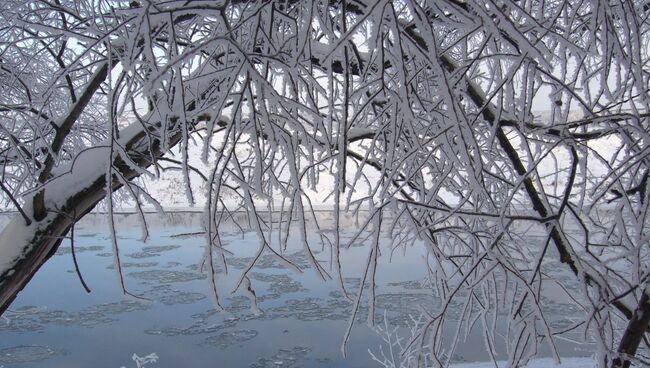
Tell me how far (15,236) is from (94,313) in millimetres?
7606

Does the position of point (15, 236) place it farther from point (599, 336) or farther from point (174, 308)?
point (174, 308)

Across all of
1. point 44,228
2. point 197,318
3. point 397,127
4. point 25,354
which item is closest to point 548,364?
point 197,318

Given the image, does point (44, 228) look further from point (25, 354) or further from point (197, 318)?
point (197, 318)

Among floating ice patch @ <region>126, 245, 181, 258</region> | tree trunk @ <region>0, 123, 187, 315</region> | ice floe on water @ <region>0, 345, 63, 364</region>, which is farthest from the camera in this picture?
floating ice patch @ <region>126, 245, 181, 258</region>

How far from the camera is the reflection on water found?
726cm

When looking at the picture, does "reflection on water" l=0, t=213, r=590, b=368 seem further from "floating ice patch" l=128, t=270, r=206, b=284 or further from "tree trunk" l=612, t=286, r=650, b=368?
"tree trunk" l=612, t=286, r=650, b=368

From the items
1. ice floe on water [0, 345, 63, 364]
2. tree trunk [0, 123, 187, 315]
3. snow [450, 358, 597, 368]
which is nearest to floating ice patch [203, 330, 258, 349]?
ice floe on water [0, 345, 63, 364]

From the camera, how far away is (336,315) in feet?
29.6

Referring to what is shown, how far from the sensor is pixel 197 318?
8.72m

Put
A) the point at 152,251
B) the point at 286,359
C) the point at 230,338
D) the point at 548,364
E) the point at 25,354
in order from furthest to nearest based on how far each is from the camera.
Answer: the point at 152,251, the point at 230,338, the point at 25,354, the point at 286,359, the point at 548,364

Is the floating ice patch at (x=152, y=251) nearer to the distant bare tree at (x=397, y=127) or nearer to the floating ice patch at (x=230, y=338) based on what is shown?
the floating ice patch at (x=230, y=338)

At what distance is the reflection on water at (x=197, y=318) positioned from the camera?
7262 millimetres

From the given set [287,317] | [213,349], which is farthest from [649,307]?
[287,317]

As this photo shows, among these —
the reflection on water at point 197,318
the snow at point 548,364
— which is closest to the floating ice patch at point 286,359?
the reflection on water at point 197,318
